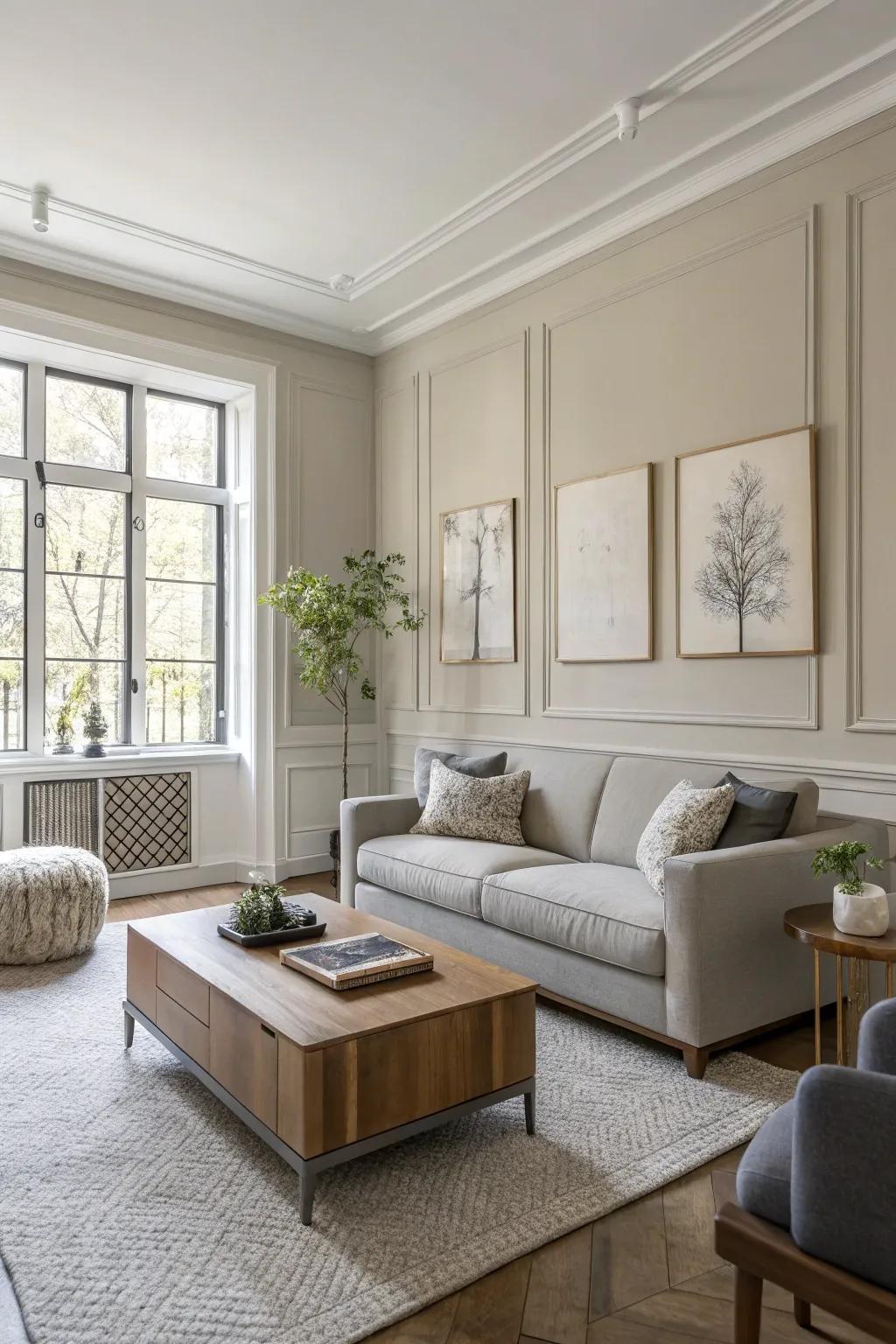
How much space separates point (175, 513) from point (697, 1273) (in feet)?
14.9

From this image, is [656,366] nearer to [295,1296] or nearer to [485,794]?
[485,794]

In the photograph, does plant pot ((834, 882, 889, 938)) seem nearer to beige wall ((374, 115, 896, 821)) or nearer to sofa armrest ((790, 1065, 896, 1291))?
beige wall ((374, 115, 896, 821))

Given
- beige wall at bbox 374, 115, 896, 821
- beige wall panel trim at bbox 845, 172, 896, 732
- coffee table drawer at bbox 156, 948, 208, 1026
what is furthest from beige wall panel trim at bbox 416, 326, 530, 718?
coffee table drawer at bbox 156, 948, 208, 1026

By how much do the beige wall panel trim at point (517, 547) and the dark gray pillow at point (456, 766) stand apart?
42 centimetres

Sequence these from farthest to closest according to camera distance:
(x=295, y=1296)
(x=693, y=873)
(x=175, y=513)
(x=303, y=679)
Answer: (x=175, y=513) < (x=303, y=679) < (x=693, y=873) < (x=295, y=1296)

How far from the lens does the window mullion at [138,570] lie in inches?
196

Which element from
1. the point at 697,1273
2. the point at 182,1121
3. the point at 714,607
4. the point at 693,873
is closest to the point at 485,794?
the point at 714,607

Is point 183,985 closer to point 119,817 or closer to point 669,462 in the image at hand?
point 119,817

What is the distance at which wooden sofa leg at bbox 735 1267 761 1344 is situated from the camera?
1.31 m

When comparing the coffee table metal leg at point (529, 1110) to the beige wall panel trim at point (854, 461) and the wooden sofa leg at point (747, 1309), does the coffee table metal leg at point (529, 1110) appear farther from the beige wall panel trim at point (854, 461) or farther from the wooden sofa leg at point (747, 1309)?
the beige wall panel trim at point (854, 461)

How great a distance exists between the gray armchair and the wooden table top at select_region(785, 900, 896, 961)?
1102mm

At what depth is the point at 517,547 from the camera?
4.57m

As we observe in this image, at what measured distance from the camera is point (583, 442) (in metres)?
4.21

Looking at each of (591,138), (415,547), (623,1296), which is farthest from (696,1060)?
(415,547)
